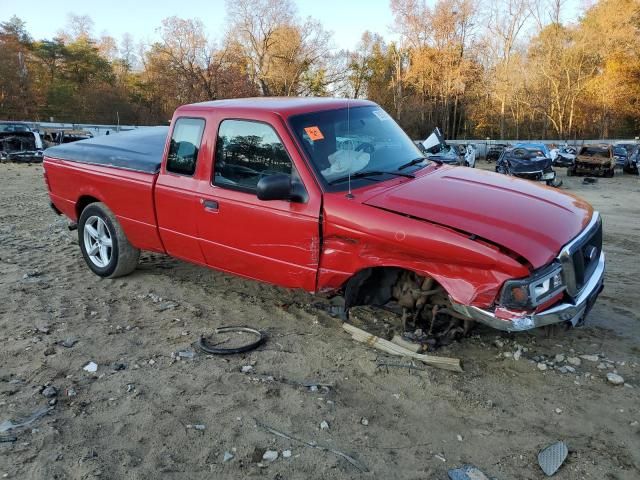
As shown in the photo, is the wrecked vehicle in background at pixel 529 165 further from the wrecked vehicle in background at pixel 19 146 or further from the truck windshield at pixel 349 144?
the wrecked vehicle in background at pixel 19 146

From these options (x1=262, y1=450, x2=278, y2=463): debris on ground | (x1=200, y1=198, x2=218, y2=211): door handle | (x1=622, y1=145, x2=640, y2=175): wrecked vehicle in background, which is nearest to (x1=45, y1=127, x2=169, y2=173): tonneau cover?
(x1=200, y1=198, x2=218, y2=211): door handle

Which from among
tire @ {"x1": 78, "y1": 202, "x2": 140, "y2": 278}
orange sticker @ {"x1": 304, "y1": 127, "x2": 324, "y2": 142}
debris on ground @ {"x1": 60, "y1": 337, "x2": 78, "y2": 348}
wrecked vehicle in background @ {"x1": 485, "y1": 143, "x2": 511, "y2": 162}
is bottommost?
wrecked vehicle in background @ {"x1": 485, "y1": 143, "x2": 511, "y2": 162}

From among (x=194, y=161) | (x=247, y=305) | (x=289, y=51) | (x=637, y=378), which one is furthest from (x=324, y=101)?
(x=289, y=51)

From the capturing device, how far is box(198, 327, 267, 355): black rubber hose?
3.91 m

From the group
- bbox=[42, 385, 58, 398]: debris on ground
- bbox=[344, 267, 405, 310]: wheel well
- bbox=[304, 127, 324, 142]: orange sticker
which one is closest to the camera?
bbox=[42, 385, 58, 398]: debris on ground

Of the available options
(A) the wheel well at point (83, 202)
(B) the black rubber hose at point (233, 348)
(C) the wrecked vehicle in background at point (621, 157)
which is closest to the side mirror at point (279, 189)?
(B) the black rubber hose at point (233, 348)

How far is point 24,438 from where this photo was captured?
116 inches

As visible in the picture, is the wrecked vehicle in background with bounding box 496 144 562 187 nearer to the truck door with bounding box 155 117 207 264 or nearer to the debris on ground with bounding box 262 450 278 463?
the truck door with bounding box 155 117 207 264

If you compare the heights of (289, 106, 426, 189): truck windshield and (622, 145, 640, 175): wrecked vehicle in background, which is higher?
(289, 106, 426, 189): truck windshield

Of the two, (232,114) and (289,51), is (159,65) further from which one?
(232,114)

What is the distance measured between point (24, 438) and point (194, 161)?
Answer: 7.96 ft

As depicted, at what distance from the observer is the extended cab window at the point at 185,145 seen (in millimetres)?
4449

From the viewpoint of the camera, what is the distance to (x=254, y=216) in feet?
13.2

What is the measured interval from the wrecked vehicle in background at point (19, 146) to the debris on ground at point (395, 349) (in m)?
21.0
